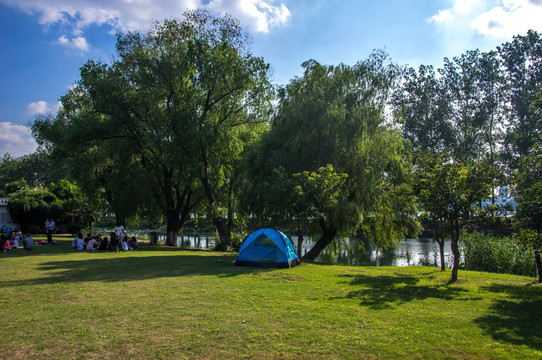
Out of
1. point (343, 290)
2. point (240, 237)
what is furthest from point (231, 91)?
point (343, 290)

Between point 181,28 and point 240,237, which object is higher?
point 181,28

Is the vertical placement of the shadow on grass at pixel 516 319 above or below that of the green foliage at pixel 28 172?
below

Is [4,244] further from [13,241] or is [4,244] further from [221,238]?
[221,238]

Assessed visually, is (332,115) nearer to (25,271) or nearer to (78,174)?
(25,271)

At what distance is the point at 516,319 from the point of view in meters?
7.36

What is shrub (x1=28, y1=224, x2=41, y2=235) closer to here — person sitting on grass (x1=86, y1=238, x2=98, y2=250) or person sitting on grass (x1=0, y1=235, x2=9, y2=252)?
person sitting on grass (x1=86, y1=238, x2=98, y2=250)

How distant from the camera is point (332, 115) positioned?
1916cm

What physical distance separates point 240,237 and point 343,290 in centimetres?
1787

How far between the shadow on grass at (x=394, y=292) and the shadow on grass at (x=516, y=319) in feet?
3.40

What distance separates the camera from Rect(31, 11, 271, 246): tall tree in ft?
78.0

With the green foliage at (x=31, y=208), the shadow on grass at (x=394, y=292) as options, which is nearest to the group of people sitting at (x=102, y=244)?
the shadow on grass at (x=394, y=292)

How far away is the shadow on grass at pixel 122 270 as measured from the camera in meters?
11.1

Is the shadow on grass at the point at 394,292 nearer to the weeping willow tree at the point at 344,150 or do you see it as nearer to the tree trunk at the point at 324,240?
the weeping willow tree at the point at 344,150

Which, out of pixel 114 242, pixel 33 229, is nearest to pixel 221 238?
pixel 114 242
